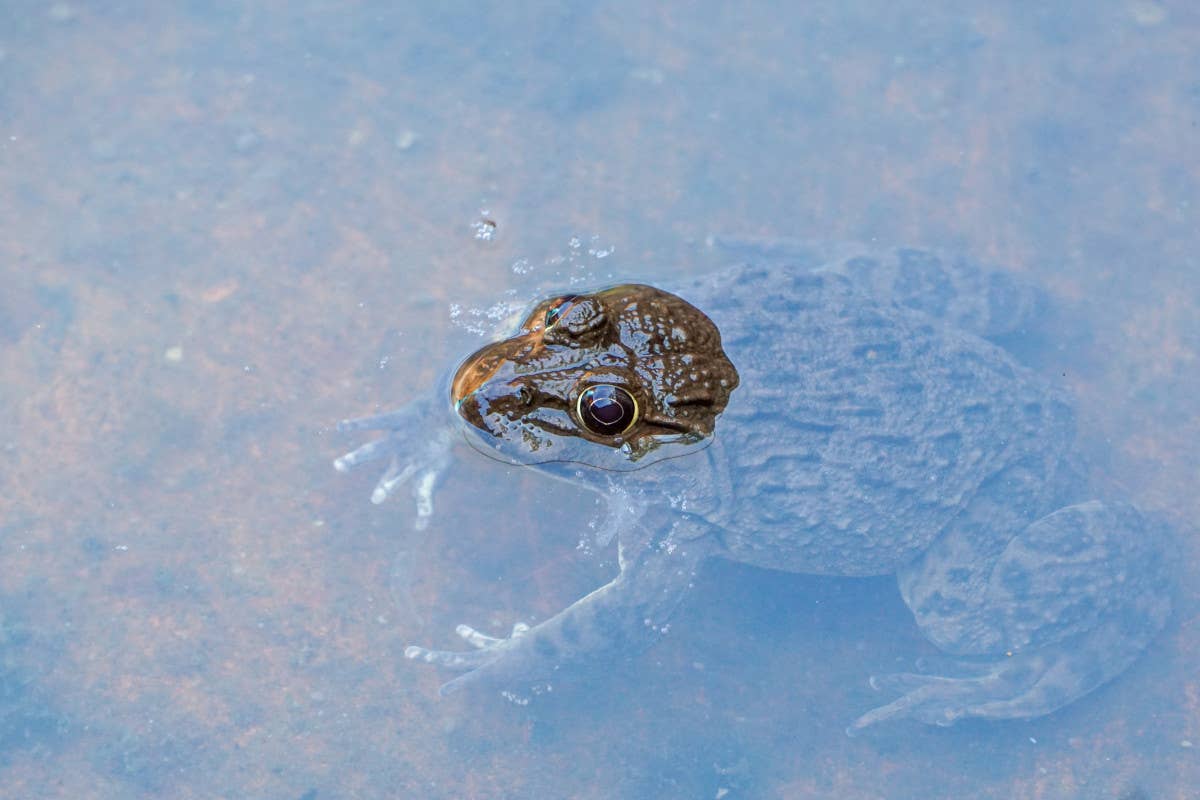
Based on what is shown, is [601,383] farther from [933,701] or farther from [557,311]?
[933,701]

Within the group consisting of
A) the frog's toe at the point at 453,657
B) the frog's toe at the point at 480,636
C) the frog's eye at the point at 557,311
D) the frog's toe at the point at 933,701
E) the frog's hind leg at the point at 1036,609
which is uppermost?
the frog's eye at the point at 557,311

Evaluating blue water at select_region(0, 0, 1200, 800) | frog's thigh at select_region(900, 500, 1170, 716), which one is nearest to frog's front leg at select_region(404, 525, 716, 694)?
blue water at select_region(0, 0, 1200, 800)

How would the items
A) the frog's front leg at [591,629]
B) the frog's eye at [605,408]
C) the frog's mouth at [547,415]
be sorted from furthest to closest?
the frog's front leg at [591,629], the frog's mouth at [547,415], the frog's eye at [605,408]

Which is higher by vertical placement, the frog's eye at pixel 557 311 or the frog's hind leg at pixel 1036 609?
the frog's eye at pixel 557 311

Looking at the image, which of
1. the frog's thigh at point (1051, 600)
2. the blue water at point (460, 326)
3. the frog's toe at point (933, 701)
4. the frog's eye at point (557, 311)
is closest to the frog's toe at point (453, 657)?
the blue water at point (460, 326)

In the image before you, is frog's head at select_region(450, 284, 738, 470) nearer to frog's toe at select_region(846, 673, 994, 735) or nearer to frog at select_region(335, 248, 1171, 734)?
frog at select_region(335, 248, 1171, 734)

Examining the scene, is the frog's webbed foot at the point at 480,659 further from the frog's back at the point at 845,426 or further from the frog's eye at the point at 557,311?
Answer: the frog's eye at the point at 557,311
